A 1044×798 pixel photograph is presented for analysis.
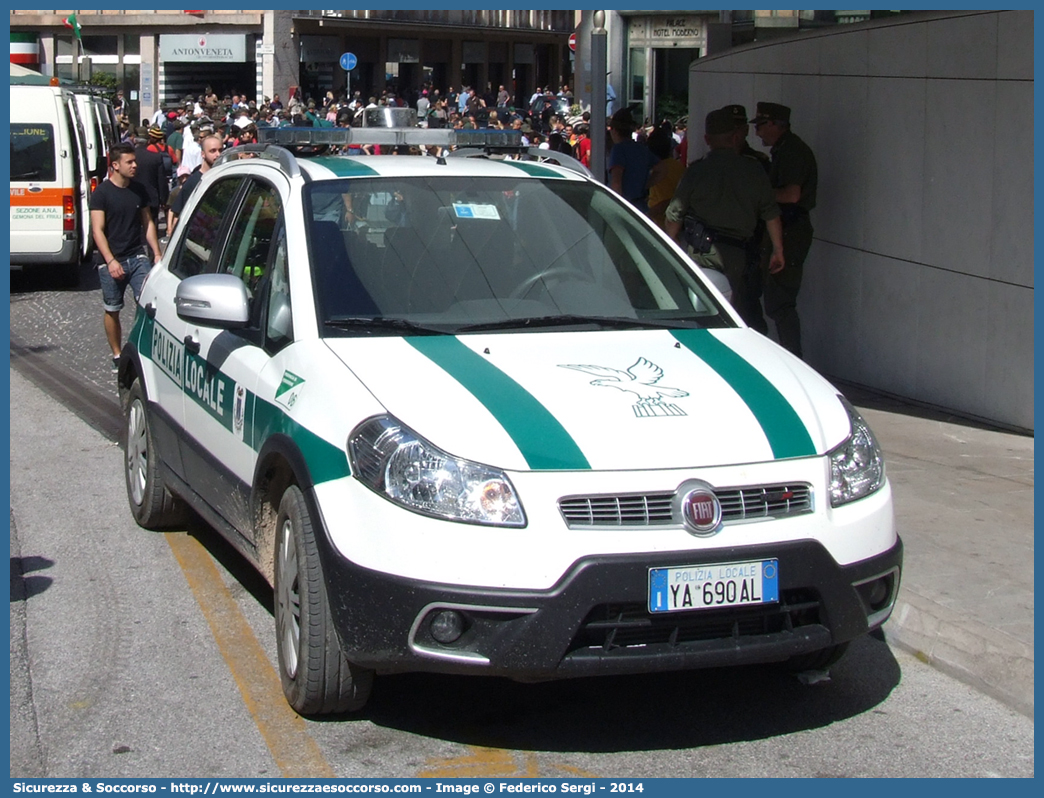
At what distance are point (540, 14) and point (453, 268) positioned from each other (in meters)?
56.3

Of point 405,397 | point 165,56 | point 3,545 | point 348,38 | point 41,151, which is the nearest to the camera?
point 405,397

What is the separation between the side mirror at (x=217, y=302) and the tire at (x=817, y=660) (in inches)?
88.0

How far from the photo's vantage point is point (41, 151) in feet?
53.7

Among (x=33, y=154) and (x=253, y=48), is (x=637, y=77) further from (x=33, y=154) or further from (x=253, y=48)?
(x=253, y=48)

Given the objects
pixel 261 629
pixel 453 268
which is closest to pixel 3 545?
pixel 261 629

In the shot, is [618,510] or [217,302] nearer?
[618,510]

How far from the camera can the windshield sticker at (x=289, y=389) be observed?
15.1 feet

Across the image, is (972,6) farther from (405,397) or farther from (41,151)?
(41,151)

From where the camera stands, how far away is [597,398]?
4.36m

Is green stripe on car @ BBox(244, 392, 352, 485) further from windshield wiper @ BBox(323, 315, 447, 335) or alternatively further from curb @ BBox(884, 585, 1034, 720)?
curb @ BBox(884, 585, 1034, 720)

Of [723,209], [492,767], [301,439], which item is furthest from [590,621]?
[723,209]

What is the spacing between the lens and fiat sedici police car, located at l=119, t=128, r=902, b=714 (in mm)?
4027

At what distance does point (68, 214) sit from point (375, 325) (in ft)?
41.5

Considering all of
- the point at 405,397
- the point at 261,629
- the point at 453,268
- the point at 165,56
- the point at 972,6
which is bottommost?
the point at 261,629
